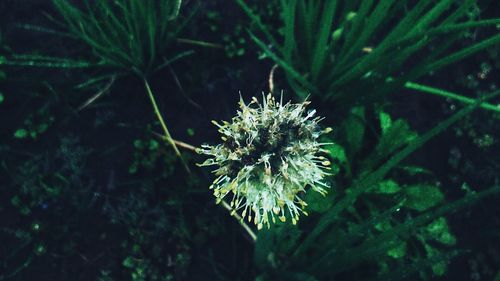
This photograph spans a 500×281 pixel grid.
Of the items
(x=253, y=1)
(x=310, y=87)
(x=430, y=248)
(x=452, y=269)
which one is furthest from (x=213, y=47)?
(x=452, y=269)

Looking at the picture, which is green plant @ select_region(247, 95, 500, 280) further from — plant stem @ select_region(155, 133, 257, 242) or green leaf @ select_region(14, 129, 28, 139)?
green leaf @ select_region(14, 129, 28, 139)

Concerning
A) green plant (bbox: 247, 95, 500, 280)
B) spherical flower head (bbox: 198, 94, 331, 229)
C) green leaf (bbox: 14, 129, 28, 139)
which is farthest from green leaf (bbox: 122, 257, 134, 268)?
spherical flower head (bbox: 198, 94, 331, 229)

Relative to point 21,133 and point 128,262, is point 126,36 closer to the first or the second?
point 21,133

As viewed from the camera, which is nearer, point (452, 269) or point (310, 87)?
point (310, 87)

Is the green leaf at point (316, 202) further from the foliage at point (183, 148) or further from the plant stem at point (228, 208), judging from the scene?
the plant stem at point (228, 208)

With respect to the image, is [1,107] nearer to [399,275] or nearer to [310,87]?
[310,87]

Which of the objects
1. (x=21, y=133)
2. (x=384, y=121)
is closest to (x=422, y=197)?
(x=384, y=121)

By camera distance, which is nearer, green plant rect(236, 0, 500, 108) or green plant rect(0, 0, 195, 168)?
green plant rect(236, 0, 500, 108)

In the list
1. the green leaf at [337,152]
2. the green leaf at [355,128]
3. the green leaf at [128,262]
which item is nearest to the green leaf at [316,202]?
the green leaf at [337,152]
